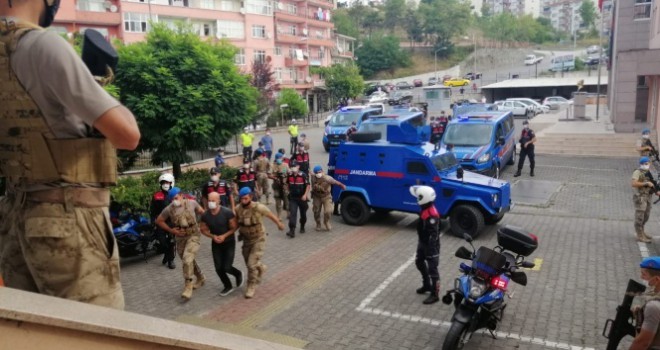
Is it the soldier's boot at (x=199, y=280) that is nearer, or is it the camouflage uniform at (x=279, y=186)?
the soldier's boot at (x=199, y=280)

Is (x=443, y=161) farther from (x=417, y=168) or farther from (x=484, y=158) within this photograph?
(x=484, y=158)

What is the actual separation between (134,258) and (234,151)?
12.7 meters

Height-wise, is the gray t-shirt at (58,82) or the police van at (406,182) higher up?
the gray t-shirt at (58,82)

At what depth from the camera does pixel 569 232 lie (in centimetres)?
1187

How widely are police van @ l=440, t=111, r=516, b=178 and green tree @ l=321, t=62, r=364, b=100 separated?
3572cm

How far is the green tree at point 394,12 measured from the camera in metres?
99.6

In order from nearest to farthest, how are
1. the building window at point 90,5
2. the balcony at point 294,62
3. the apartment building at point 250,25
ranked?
1. the building window at point 90,5
2. the apartment building at point 250,25
3. the balcony at point 294,62

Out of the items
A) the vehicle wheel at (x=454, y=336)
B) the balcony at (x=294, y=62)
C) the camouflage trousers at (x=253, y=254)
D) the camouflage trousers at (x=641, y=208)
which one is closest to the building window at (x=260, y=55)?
the balcony at (x=294, y=62)

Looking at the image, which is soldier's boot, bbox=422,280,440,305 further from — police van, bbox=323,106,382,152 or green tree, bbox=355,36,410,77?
green tree, bbox=355,36,410,77

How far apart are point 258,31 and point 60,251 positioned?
159 feet

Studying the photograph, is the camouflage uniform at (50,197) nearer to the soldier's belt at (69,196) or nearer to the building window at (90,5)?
the soldier's belt at (69,196)

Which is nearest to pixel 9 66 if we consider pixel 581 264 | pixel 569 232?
pixel 581 264

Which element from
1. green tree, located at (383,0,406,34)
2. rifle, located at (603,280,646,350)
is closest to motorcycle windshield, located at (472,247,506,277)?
rifle, located at (603,280,646,350)

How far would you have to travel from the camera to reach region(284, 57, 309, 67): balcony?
54.1m
